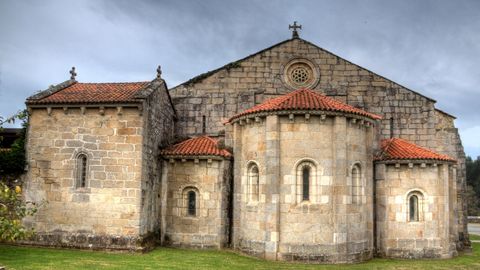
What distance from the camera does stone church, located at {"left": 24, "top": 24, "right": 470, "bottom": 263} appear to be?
17.3 m

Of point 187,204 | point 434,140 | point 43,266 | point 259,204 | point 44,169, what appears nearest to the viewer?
point 43,266

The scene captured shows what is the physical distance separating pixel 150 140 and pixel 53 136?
160 inches

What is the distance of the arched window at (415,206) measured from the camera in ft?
62.9

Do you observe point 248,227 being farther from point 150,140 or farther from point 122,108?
point 122,108

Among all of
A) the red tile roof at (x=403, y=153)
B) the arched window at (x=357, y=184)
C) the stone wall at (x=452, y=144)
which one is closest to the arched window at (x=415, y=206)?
the red tile roof at (x=403, y=153)

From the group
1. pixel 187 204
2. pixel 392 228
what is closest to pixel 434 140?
pixel 392 228

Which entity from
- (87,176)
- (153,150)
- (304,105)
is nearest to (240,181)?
(153,150)

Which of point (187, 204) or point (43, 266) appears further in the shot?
point (187, 204)

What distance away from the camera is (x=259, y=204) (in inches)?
711

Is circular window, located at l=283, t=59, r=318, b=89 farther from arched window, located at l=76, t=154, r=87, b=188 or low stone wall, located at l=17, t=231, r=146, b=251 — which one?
low stone wall, located at l=17, t=231, r=146, b=251

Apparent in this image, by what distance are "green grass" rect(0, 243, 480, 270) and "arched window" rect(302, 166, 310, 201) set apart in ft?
8.36

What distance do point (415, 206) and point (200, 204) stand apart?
920 cm

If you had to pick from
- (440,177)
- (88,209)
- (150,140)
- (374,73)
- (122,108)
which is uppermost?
(374,73)

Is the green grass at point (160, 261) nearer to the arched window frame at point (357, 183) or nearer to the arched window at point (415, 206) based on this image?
the arched window at point (415, 206)
